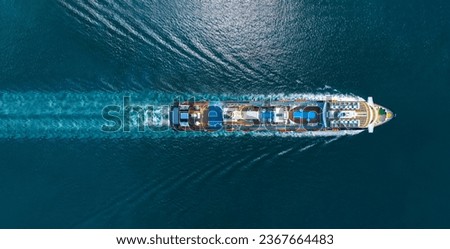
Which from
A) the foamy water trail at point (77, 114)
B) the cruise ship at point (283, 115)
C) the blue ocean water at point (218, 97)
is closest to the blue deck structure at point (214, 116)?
the cruise ship at point (283, 115)

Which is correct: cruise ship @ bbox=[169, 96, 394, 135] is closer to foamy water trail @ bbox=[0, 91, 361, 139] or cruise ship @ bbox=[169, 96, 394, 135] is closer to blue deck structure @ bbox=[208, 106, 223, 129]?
blue deck structure @ bbox=[208, 106, 223, 129]

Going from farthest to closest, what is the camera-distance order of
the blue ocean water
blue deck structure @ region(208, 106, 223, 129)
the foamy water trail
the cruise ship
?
blue deck structure @ region(208, 106, 223, 129) → the cruise ship → the foamy water trail → the blue ocean water

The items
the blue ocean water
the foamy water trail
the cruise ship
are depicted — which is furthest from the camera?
the cruise ship

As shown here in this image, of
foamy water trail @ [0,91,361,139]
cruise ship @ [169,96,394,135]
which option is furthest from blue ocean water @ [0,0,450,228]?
cruise ship @ [169,96,394,135]

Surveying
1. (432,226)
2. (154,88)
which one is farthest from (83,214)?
(432,226)

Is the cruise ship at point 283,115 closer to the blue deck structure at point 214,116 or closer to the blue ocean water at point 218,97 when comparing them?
the blue deck structure at point 214,116

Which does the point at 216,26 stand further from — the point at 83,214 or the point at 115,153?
the point at 83,214

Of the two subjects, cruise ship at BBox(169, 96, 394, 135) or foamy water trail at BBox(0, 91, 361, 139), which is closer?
foamy water trail at BBox(0, 91, 361, 139)

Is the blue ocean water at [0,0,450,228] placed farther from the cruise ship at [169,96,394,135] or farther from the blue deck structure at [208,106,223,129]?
the blue deck structure at [208,106,223,129]
